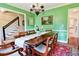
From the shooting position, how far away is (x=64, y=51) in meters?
1.93

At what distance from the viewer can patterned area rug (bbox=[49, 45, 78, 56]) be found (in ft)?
6.32

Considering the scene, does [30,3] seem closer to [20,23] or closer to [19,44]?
[20,23]

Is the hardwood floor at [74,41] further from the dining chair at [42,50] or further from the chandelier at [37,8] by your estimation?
the chandelier at [37,8]

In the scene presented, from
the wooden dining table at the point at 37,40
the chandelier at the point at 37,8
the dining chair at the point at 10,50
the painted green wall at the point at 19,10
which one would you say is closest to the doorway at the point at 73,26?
the wooden dining table at the point at 37,40

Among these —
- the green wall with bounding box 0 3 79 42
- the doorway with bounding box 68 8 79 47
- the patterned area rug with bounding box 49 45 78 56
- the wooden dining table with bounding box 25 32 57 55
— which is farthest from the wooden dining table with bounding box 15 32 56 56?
the doorway with bounding box 68 8 79 47

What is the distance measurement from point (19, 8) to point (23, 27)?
0.32 meters

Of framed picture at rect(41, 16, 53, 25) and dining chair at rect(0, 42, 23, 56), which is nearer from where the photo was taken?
dining chair at rect(0, 42, 23, 56)

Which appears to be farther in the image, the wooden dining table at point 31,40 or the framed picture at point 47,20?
the framed picture at point 47,20

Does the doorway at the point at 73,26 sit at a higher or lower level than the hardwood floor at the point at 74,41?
higher

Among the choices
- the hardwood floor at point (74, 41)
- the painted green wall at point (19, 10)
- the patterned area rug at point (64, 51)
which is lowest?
the patterned area rug at point (64, 51)

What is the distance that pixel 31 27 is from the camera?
196 centimetres

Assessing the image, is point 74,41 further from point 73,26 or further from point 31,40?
point 31,40

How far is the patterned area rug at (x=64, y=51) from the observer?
1925 mm

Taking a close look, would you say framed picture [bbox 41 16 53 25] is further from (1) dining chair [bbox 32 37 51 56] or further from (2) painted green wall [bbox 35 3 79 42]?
(1) dining chair [bbox 32 37 51 56]
